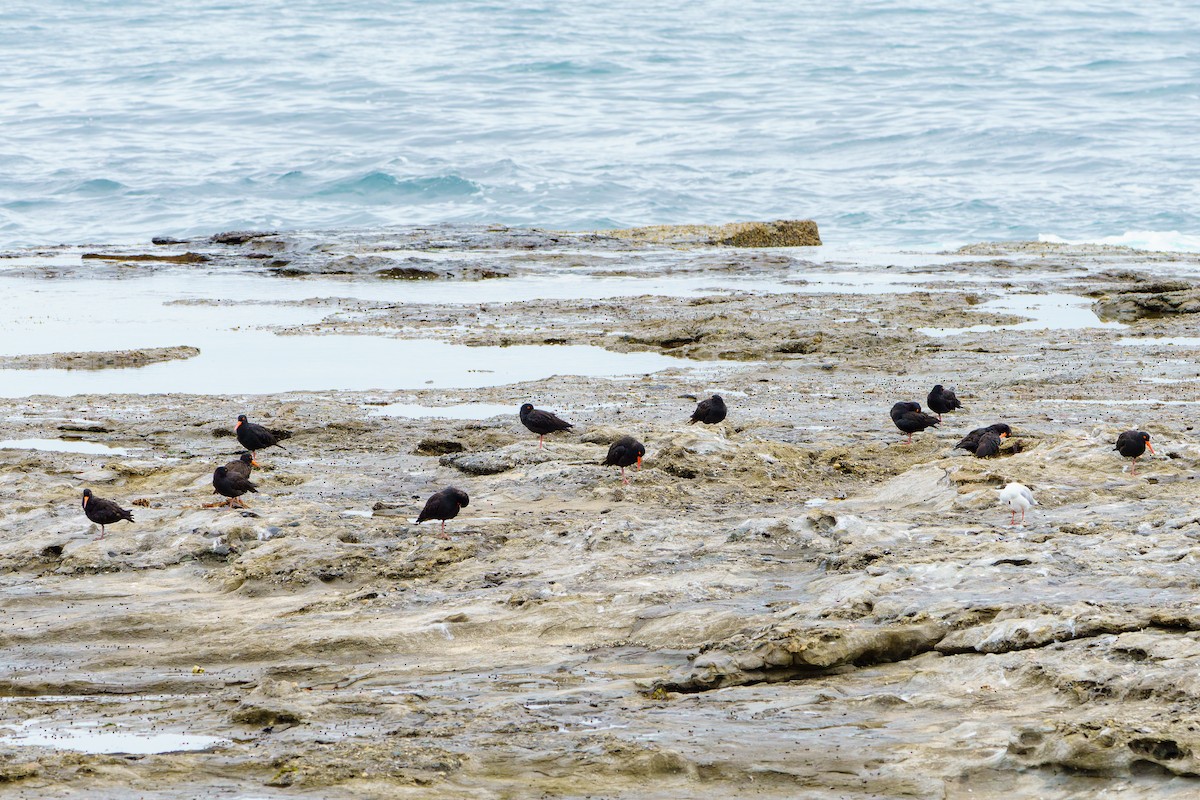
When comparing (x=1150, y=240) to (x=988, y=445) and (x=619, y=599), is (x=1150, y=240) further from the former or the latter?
(x=619, y=599)

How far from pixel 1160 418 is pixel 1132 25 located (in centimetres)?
8993

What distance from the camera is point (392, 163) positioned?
5819 centimetres

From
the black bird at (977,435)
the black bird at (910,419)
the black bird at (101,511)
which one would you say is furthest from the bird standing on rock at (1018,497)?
the black bird at (101,511)

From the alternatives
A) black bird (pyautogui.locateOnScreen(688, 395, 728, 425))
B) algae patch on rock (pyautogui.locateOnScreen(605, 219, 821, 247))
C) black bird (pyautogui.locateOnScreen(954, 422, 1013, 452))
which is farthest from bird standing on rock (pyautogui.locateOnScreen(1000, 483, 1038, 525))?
algae patch on rock (pyautogui.locateOnScreen(605, 219, 821, 247))

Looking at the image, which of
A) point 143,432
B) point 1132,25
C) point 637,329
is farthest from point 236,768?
point 1132,25

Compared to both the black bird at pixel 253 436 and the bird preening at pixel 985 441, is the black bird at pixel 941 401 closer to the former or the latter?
the bird preening at pixel 985 441

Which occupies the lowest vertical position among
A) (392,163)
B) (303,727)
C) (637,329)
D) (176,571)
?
(392,163)

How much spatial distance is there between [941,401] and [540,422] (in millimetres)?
4319

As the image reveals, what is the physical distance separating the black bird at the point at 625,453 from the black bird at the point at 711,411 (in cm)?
201

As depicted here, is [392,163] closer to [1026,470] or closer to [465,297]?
[465,297]

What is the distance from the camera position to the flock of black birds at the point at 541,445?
35.6 feet

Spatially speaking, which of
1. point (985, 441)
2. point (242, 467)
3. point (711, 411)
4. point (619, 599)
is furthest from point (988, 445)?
point (242, 467)

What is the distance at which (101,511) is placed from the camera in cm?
1086

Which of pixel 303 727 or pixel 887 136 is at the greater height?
pixel 303 727
